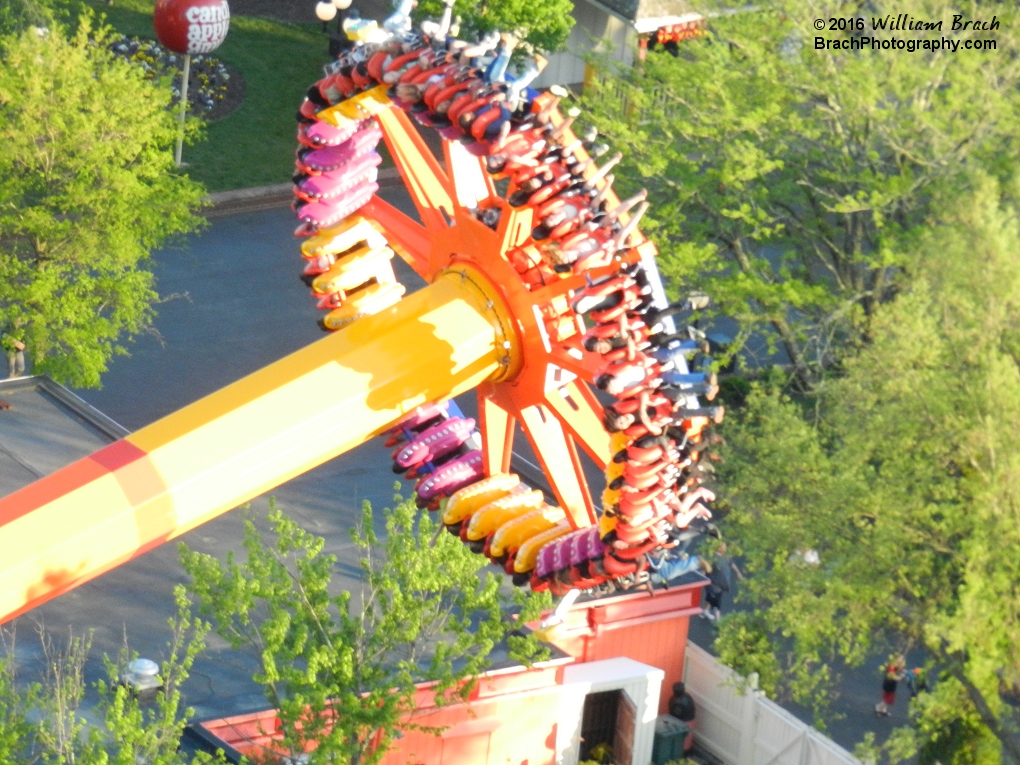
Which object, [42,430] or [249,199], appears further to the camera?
[249,199]

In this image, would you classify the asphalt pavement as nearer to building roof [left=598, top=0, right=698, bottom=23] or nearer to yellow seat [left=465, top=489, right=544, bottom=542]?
building roof [left=598, top=0, right=698, bottom=23]

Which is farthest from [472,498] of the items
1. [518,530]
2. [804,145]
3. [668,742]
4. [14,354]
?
[804,145]

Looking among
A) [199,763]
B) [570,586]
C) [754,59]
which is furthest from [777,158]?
[570,586]

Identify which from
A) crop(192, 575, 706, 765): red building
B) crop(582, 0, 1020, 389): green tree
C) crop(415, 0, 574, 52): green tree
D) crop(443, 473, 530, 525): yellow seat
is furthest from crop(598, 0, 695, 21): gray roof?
crop(443, 473, 530, 525): yellow seat

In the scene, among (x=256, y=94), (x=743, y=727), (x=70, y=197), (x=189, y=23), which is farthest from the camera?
(x=256, y=94)

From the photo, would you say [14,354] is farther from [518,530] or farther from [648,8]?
[518,530]

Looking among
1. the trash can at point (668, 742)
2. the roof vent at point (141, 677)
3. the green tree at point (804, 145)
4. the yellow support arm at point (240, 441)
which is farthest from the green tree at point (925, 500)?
the yellow support arm at point (240, 441)

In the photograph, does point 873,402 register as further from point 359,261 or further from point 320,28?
point 320,28

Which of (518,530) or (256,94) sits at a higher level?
(256,94)

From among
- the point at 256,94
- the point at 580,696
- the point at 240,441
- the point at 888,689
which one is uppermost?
the point at 256,94
